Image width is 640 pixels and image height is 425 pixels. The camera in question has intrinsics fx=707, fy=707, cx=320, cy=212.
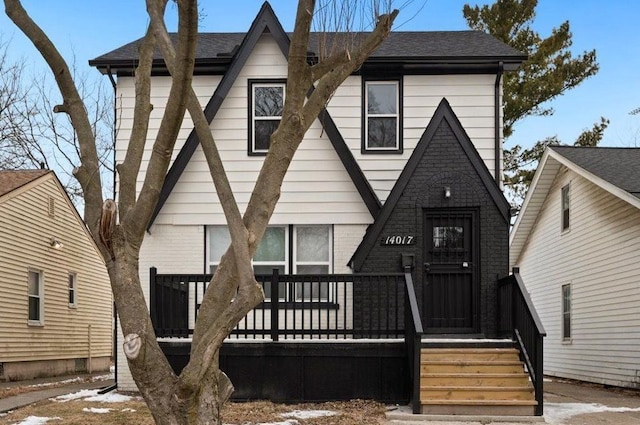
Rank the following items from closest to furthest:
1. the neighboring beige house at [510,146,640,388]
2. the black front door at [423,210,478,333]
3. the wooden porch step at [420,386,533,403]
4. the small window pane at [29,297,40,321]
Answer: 1. the wooden porch step at [420,386,533,403]
2. the black front door at [423,210,478,333]
3. the neighboring beige house at [510,146,640,388]
4. the small window pane at [29,297,40,321]

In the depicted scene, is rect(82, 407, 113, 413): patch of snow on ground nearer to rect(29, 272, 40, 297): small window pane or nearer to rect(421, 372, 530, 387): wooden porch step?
rect(421, 372, 530, 387): wooden porch step

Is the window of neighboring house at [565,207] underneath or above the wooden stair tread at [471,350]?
above

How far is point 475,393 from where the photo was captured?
9391 mm

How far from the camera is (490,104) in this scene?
12461 millimetres

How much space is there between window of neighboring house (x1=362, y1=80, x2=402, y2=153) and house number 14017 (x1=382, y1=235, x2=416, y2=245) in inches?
71.0

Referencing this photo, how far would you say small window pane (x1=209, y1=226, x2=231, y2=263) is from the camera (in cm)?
1230

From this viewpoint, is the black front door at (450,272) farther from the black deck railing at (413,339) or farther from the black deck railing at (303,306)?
the black deck railing at (413,339)

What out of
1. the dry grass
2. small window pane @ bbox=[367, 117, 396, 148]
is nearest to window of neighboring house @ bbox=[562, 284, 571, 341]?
small window pane @ bbox=[367, 117, 396, 148]

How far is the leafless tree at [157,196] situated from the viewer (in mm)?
5625

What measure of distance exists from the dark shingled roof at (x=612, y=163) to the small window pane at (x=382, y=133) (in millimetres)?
4151

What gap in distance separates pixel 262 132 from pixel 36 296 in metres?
8.38

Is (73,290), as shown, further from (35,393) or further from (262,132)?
(262,132)

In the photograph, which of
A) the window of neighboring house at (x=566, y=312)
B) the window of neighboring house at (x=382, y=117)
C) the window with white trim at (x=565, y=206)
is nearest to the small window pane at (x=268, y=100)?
the window of neighboring house at (x=382, y=117)

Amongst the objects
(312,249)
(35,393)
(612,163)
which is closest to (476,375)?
(312,249)
